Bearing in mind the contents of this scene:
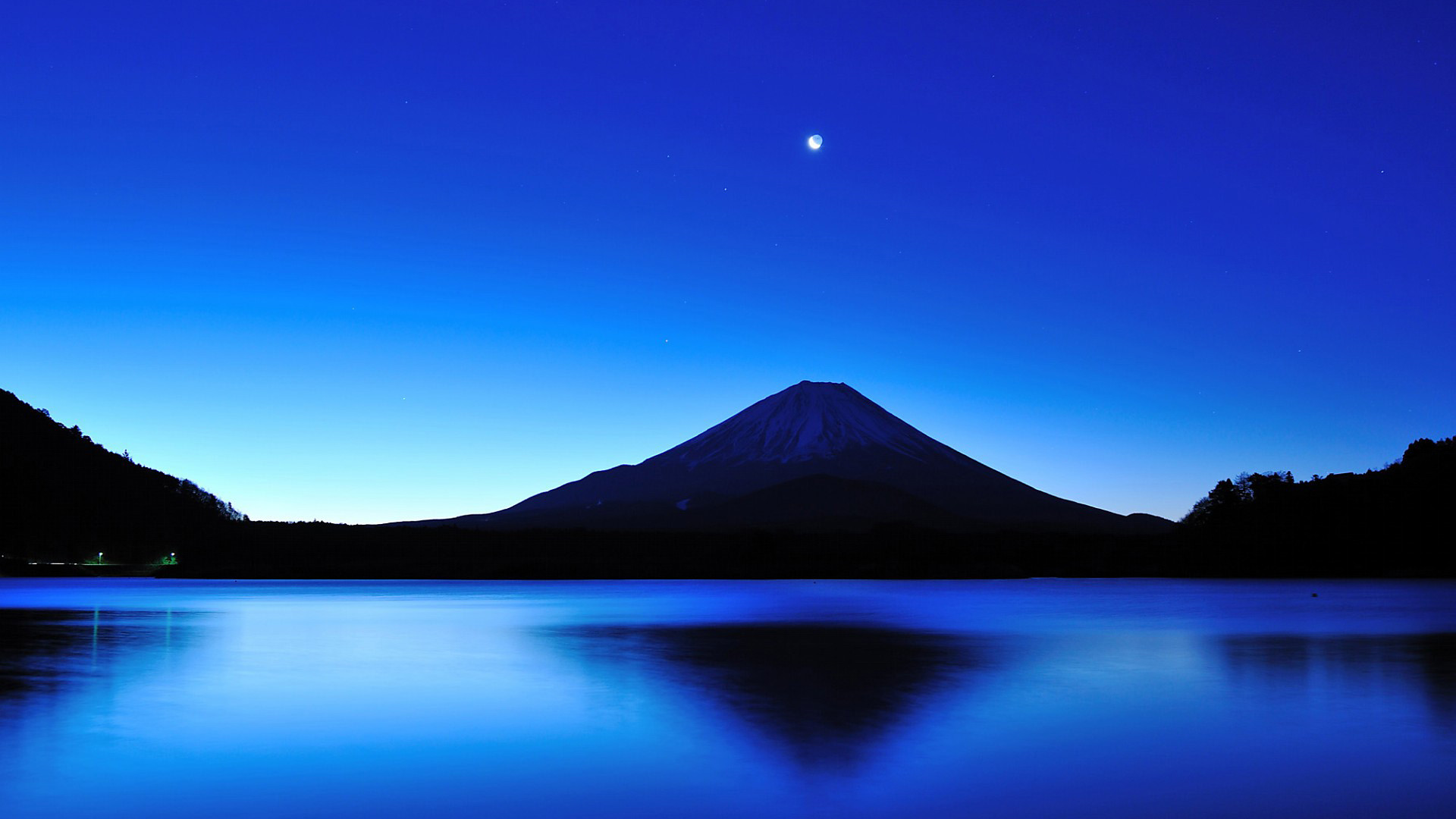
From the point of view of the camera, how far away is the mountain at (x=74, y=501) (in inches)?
6142

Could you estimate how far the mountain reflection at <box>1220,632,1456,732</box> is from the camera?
2242cm

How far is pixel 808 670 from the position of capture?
25625 mm

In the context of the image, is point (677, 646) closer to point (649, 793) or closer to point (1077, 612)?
point (649, 793)

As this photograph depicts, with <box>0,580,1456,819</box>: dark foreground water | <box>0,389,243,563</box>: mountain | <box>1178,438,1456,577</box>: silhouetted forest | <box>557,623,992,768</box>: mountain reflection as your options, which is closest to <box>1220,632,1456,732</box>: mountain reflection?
<box>0,580,1456,819</box>: dark foreground water

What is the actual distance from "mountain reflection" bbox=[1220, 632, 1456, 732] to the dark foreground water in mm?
166

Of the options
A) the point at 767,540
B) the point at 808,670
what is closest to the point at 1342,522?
the point at 767,540

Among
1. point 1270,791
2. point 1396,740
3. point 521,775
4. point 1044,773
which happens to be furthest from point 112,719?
point 1396,740

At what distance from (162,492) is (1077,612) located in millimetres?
159017

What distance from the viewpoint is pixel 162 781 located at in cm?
1333

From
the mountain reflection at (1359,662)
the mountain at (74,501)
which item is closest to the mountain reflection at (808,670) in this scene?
the mountain reflection at (1359,662)

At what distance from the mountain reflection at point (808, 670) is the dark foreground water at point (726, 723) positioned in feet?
0.41

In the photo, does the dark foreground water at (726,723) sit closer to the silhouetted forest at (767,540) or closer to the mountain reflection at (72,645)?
the mountain reflection at (72,645)

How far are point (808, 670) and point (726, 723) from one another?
840 centimetres

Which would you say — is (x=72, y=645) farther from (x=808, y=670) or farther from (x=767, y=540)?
(x=767, y=540)
